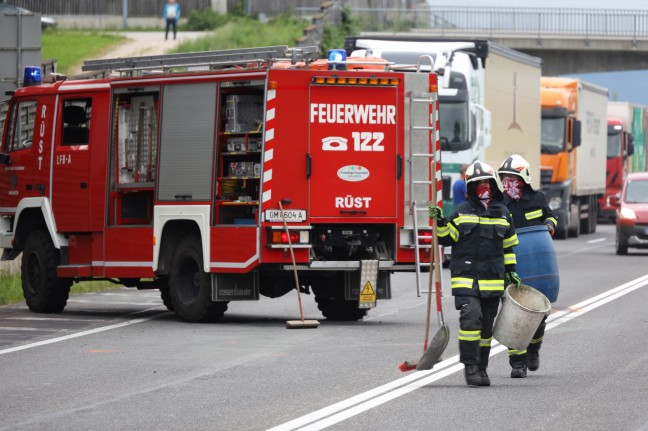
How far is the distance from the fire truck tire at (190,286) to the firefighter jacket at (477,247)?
19.4 ft

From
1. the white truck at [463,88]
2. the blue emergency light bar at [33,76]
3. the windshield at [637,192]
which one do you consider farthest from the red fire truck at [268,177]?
the windshield at [637,192]

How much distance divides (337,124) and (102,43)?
4043cm

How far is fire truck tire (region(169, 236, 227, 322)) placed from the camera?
17625mm

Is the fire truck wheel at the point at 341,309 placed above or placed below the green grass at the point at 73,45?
below

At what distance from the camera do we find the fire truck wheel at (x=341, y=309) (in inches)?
720

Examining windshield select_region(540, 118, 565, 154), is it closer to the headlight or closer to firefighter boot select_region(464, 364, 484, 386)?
the headlight

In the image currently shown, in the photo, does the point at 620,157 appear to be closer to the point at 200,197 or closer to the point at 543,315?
the point at 200,197

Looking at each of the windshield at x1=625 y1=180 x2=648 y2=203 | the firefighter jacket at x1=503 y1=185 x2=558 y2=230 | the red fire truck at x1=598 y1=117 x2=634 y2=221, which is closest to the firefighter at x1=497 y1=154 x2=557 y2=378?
the firefighter jacket at x1=503 y1=185 x2=558 y2=230

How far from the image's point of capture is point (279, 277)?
17.9 m

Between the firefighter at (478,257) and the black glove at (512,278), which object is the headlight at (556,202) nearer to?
the black glove at (512,278)

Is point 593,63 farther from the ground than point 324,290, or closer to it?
farther from the ground

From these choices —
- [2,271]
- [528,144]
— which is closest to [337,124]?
[2,271]

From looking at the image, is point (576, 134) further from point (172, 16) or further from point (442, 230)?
point (442, 230)

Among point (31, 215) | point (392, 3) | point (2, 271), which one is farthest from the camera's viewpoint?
point (392, 3)
